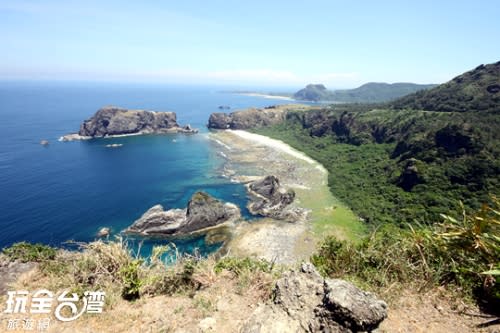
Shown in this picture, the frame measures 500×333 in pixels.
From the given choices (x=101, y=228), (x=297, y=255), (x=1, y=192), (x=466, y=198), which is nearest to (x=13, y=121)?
(x=1, y=192)

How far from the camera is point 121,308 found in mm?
8141

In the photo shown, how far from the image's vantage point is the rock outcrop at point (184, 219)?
39750 mm

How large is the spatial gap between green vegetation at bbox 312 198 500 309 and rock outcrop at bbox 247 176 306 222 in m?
34.1

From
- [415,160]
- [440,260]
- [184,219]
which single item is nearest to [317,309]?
[440,260]

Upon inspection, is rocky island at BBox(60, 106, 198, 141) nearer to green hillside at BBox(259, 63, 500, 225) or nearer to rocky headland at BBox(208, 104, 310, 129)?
rocky headland at BBox(208, 104, 310, 129)

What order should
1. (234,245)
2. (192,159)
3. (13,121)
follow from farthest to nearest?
(13,121), (192,159), (234,245)

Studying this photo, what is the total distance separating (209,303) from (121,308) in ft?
8.66

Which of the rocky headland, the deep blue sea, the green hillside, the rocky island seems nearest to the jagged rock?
the deep blue sea

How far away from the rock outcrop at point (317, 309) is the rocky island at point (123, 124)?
358 ft

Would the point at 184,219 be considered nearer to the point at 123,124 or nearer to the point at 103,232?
the point at 103,232

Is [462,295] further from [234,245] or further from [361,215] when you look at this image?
[361,215]

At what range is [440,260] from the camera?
8367 mm

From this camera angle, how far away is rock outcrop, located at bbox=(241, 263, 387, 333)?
6.01 m

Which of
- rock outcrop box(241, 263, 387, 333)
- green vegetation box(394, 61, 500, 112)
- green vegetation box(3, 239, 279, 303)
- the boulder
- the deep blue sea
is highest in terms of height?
green vegetation box(394, 61, 500, 112)
